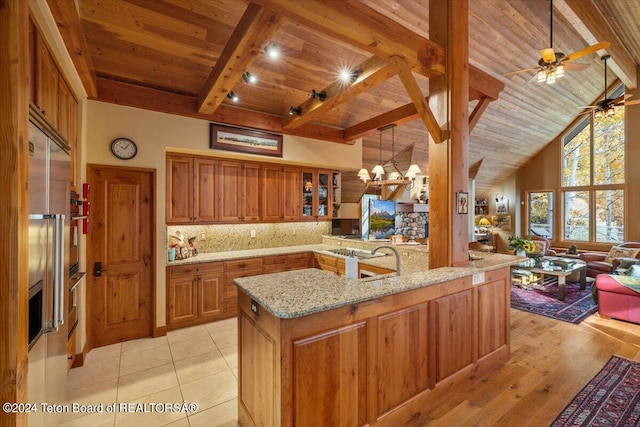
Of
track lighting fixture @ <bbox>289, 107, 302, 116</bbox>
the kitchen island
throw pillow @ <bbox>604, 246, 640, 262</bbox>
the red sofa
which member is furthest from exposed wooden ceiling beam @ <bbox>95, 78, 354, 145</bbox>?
throw pillow @ <bbox>604, 246, 640, 262</bbox>

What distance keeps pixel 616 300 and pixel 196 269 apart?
19.4 feet

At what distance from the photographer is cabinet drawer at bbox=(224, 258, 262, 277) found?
13.1 ft

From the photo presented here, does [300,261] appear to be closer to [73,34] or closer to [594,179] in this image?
[73,34]

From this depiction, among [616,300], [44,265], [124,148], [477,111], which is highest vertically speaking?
[477,111]

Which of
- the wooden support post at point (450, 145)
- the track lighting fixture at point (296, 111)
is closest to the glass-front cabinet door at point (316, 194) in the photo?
the track lighting fixture at point (296, 111)

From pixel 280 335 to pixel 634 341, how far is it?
4491mm

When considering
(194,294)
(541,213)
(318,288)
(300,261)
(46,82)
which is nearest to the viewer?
(318,288)

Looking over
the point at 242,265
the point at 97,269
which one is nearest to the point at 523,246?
the point at 242,265

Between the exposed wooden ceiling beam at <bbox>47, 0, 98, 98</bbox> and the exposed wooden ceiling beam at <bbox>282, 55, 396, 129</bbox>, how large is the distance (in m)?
Answer: 2.33

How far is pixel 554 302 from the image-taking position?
4.66 metres

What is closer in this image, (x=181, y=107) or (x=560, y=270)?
(x=181, y=107)

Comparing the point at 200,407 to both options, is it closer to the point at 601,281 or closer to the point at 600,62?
the point at 601,281

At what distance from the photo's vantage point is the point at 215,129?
12.8 ft

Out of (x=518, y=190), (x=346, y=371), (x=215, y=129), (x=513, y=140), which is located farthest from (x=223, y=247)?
(x=518, y=190)
